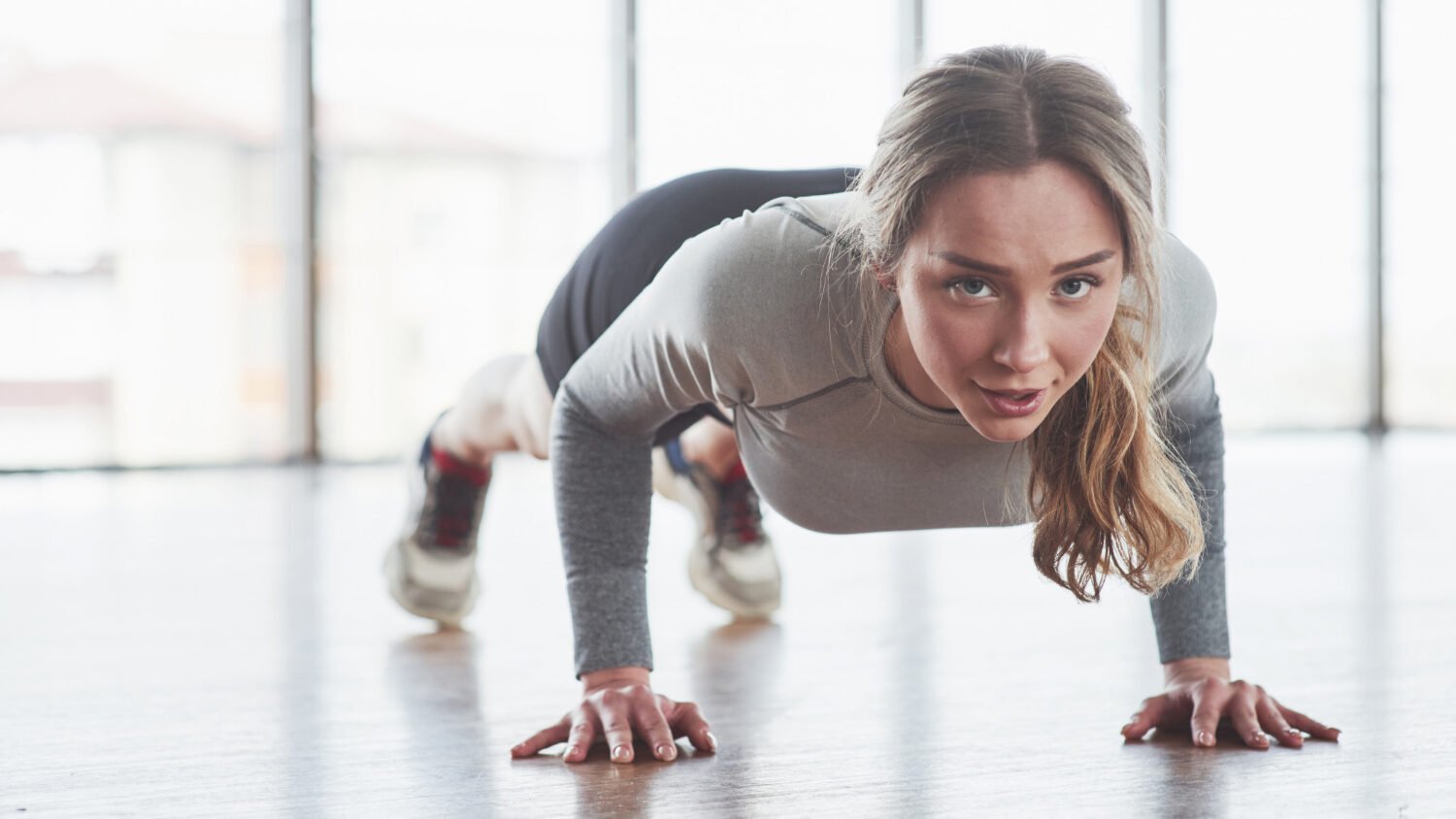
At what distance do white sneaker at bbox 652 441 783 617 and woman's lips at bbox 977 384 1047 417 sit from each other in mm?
932

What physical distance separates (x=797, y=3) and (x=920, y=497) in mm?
4387

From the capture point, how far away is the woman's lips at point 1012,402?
111cm

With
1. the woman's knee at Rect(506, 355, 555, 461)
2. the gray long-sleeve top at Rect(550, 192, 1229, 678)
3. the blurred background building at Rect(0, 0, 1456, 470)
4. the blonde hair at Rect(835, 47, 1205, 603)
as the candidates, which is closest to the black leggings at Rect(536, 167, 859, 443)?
the woman's knee at Rect(506, 355, 555, 461)

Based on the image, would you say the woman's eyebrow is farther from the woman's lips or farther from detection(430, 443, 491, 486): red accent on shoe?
detection(430, 443, 491, 486): red accent on shoe

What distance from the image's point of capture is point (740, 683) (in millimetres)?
1615

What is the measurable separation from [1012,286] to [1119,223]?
10 centimetres

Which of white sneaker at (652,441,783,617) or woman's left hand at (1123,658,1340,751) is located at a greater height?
white sneaker at (652,441,783,617)

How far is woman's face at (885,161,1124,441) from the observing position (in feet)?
3.46

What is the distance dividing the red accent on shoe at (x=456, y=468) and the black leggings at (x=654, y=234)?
36 cm

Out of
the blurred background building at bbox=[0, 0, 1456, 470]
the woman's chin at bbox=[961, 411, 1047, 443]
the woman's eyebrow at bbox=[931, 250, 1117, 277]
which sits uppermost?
the blurred background building at bbox=[0, 0, 1456, 470]

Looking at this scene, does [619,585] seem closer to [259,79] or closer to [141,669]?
[141,669]

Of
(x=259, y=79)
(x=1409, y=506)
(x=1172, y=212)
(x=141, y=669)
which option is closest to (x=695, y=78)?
(x=259, y=79)

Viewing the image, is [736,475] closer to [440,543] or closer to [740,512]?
[740,512]

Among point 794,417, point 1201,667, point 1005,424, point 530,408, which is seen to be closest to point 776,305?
point 794,417
